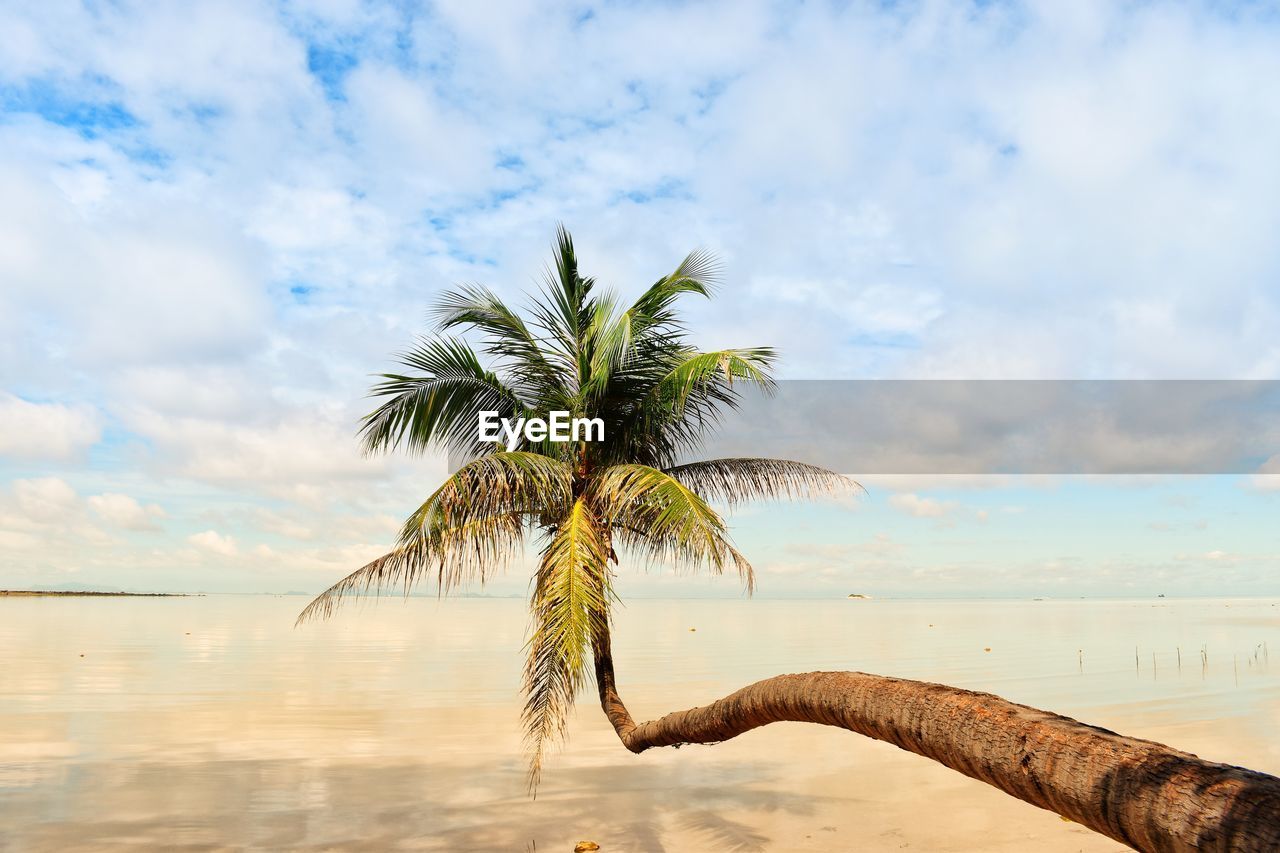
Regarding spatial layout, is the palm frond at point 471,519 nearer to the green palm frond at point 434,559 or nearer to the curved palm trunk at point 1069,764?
the green palm frond at point 434,559

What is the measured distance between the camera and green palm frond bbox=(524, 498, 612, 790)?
7.02 m

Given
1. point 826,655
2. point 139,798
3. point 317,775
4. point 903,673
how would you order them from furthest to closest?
point 826,655, point 903,673, point 317,775, point 139,798

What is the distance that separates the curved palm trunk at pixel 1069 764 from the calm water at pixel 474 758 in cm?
674

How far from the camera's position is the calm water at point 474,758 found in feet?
36.0

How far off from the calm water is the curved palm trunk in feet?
22.1

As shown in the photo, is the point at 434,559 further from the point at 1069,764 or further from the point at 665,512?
the point at 1069,764

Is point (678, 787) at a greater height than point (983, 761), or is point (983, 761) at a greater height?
point (983, 761)

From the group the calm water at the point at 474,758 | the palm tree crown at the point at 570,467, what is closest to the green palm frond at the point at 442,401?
the palm tree crown at the point at 570,467

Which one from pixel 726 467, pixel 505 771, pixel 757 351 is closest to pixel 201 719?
pixel 505 771

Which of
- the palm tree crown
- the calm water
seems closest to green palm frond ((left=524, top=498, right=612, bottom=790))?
the palm tree crown

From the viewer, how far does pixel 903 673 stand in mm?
29031

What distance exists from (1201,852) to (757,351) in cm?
636

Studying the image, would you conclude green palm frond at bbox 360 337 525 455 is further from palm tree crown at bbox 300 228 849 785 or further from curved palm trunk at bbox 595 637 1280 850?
curved palm trunk at bbox 595 637 1280 850

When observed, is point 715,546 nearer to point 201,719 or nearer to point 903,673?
point 201,719
